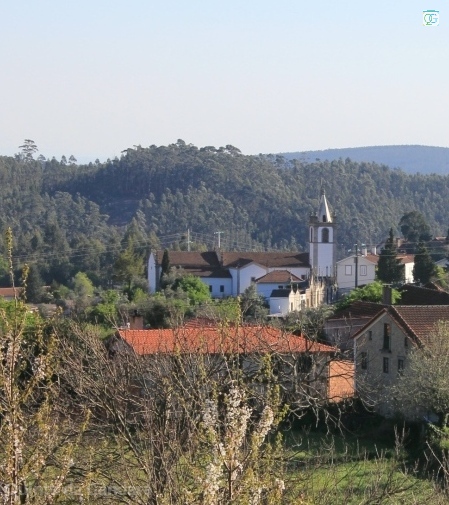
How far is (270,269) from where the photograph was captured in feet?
190

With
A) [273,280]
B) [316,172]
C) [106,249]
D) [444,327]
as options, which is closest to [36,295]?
[273,280]

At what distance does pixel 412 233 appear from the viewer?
6981 centimetres

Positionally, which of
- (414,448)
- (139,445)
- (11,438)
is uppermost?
(11,438)

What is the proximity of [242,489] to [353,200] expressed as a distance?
Answer: 103665 mm

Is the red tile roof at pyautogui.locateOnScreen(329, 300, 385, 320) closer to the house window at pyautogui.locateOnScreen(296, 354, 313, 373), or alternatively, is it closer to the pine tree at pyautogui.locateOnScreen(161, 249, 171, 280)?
the house window at pyautogui.locateOnScreen(296, 354, 313, 373)

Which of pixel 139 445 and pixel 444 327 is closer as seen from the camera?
pixel 139 445

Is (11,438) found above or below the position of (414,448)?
above

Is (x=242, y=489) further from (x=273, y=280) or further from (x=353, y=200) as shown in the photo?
(x=353, y=200)

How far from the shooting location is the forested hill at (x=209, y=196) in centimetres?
9850

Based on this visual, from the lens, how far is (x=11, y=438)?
6.36 metres

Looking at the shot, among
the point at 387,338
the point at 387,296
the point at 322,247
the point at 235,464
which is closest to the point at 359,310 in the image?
the point at 387,296

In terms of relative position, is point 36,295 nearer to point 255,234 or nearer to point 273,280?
point 273,280

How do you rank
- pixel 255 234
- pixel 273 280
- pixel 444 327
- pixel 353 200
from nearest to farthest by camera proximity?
1. pixel 444 327
2. pixel 273 280
3. pixel 255 234
4. pixel 353 200

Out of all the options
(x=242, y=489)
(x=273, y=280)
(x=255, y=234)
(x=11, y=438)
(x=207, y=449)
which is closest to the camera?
(x=11, y=438)
